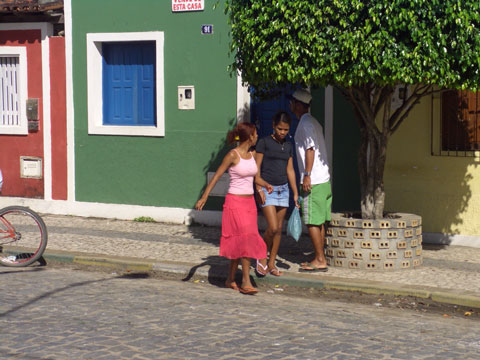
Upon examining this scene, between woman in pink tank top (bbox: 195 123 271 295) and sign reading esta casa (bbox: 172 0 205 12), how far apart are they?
4659mm

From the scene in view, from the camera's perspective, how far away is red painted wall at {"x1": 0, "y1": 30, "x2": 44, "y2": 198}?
14773 millimetres

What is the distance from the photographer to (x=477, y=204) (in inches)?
459

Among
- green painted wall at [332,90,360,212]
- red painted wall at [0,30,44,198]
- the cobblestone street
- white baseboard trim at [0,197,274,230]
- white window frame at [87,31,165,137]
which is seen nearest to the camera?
the cobblestone street

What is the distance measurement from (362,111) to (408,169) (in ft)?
7.36

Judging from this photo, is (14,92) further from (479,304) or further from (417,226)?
(479,304)

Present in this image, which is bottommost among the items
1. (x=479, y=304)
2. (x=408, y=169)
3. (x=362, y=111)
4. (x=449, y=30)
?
(x=479, y=304)

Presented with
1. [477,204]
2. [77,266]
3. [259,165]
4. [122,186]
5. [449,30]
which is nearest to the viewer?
[449,30]

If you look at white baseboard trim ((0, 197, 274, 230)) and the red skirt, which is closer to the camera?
the red skirt

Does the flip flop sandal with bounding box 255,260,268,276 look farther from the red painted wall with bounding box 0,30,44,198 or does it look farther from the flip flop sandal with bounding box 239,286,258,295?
the red painted wall with bounding box 0,30,44,198

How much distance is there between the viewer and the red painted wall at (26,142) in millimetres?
14773

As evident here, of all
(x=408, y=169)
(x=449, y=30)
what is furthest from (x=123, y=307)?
(x=408, y=169)

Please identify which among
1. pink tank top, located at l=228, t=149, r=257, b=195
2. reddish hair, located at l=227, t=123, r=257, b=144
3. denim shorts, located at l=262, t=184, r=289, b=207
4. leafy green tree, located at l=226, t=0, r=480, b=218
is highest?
leafy green tree, located at l=226, t=0, r=480, b=218

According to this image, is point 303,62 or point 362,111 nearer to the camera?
point 303,62

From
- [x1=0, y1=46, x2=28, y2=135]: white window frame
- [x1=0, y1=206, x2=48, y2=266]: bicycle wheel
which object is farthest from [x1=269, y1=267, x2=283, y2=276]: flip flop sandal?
[x1=0, y1=46, x2=28, y2=135]: white window frame
